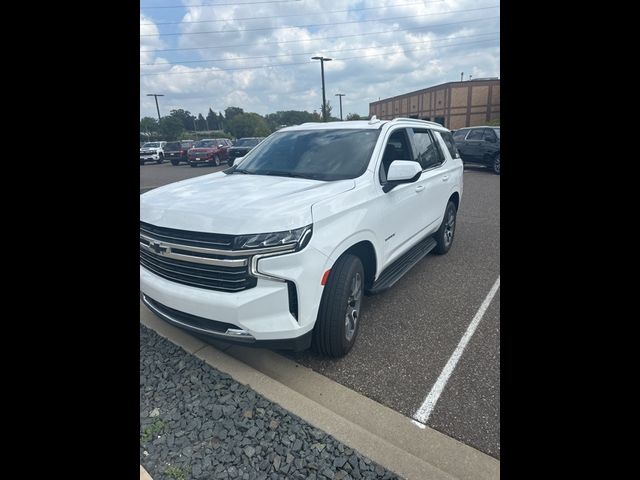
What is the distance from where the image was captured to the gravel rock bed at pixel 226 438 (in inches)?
75.9

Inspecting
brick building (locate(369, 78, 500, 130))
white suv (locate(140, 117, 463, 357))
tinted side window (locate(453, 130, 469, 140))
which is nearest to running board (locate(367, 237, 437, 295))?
white suv (locate(140, 117, 463, 357))

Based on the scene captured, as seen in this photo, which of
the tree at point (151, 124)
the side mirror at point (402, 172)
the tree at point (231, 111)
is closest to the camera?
the side mirror at point (402, 172)

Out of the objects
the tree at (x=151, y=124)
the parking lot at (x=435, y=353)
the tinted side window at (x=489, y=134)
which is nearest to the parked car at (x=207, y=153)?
the tinted side window at (x=489, y=134)

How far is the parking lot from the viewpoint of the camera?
8.04 feet

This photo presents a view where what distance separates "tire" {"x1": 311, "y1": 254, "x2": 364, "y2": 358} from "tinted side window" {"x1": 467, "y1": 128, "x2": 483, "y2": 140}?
47.2ft

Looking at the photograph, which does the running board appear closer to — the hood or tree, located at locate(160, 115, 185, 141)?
the hood

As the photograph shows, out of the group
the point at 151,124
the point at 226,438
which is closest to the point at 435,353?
the point at 226,438

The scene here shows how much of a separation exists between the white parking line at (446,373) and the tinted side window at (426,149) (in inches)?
73.5

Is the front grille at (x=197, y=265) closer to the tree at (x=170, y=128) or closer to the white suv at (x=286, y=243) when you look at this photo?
the white suv at (x=286, y=243)

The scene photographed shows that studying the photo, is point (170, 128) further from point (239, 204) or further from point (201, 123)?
point (239, 204)

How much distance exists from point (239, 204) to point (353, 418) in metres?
1.66

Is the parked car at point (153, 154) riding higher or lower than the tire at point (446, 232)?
higher
